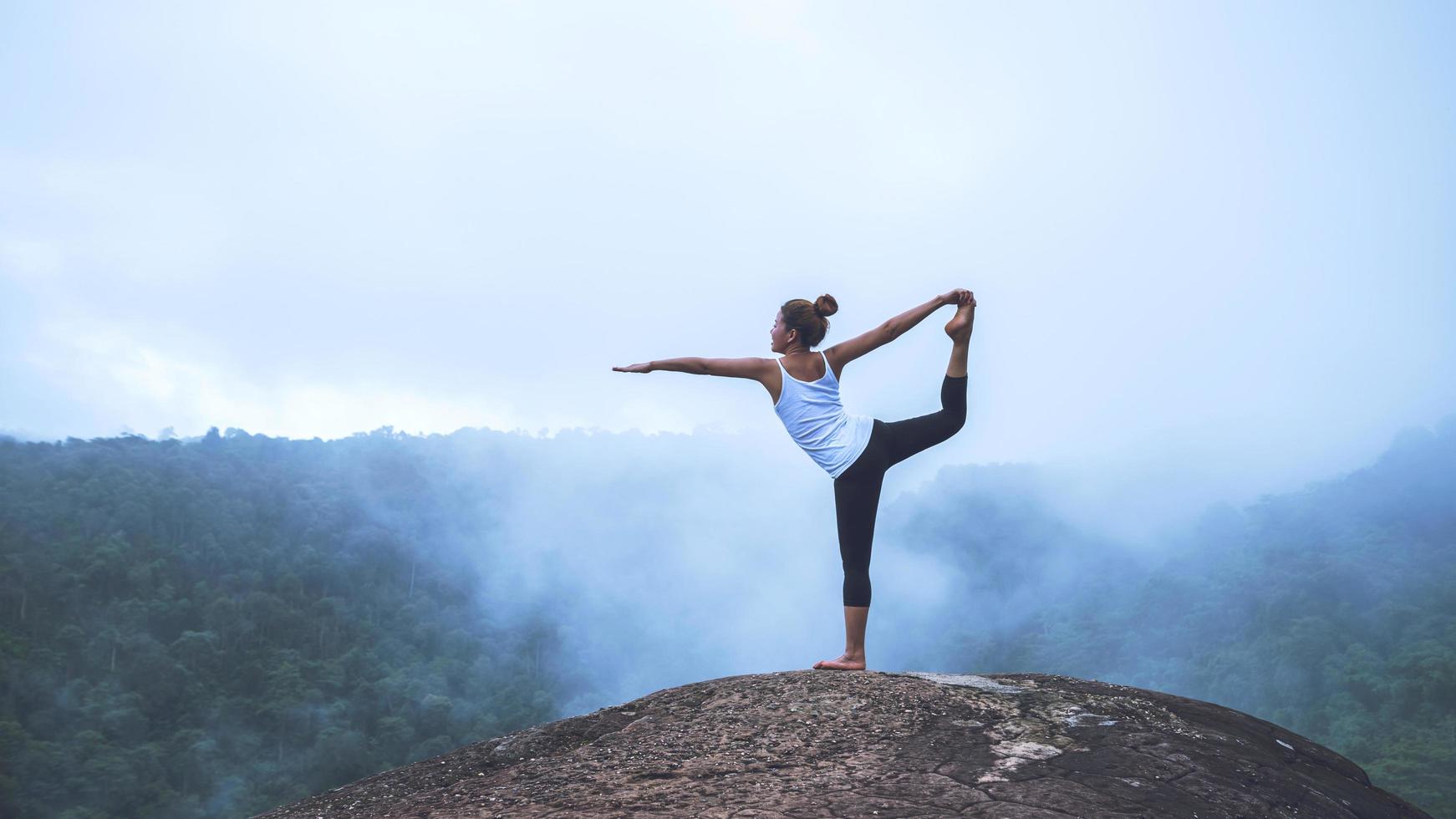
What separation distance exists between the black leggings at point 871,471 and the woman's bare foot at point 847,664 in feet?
1.10

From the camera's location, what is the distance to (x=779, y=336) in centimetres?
669

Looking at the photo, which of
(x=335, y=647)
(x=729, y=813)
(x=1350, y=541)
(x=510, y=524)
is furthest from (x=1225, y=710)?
(x=510, y=524)

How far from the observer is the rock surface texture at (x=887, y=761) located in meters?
4.19

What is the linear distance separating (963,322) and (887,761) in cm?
286

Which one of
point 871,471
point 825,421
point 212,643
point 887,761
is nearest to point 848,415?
point 825,421

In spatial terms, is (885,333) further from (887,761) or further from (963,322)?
(887,761)

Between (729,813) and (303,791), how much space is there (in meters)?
75.5

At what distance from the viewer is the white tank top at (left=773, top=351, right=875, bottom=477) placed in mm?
6484

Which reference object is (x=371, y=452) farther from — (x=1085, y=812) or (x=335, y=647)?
(x=1085, y=812)

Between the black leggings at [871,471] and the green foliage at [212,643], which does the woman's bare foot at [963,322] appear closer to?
the black leggings at [871,471]

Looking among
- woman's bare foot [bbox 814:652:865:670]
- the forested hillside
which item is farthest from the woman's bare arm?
the forested hillside

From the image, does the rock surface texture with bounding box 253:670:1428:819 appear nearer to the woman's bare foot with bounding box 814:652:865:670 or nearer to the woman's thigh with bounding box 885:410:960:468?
the woman's bare foot with bounding box 814:652:865:670

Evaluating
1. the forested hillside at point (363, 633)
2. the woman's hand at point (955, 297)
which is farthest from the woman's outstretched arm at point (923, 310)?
the forested hillside at point (363, 633)

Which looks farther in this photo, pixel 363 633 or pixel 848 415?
pixel 363 633
